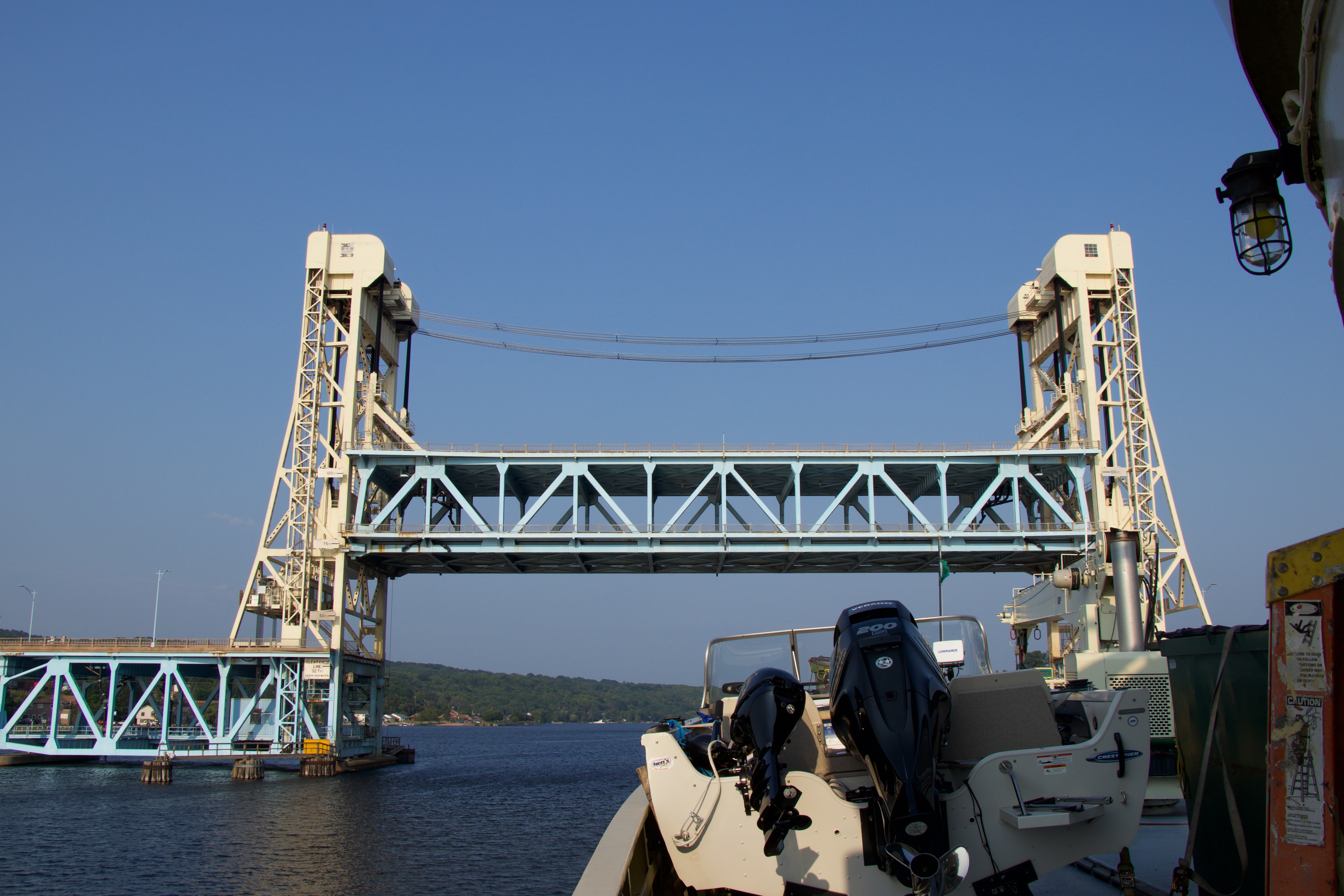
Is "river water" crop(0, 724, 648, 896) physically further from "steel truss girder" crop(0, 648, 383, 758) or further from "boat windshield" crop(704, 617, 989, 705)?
"boat windshield" crop(704, 617, 989, 705)

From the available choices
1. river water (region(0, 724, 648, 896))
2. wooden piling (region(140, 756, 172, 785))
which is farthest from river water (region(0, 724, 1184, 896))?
wooden piling (region(140, 756, 172, 785))

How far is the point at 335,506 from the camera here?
51.6m

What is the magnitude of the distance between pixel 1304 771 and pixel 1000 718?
8.83 feet

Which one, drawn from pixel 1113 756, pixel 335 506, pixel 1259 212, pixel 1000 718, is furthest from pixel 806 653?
pixel 335 506

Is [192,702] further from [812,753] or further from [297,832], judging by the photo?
[812,753]

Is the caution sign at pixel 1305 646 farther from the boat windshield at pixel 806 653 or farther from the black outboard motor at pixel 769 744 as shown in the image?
the boat windshield at pixel 806 653

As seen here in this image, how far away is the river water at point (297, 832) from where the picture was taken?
24.6 meters

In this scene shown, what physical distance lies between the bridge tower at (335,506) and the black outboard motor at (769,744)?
44.8m

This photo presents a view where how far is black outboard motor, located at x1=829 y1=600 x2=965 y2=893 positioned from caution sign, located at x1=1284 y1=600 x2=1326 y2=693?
221 cm

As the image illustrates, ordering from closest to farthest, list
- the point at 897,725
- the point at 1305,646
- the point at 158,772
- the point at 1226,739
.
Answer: the point at 1305,646, the point at 897,725, the point at 1226,739, the point at 158,772

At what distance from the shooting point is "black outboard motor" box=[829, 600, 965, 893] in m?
6.40

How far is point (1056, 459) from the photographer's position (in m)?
50.9

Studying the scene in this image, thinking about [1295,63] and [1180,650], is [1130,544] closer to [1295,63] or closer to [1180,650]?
[1180,650]

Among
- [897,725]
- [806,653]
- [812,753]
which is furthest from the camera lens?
[806,653]
